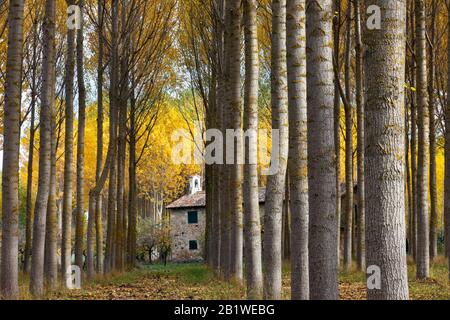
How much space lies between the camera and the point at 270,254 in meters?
8.34

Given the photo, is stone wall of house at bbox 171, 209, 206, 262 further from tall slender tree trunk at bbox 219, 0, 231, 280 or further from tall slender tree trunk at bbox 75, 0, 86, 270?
tall slender tree trunk at bbox 219, 0, 231, 280

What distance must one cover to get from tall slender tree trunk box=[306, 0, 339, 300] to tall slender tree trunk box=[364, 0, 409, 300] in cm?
135

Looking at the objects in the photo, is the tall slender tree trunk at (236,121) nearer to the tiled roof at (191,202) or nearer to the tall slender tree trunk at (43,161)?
the tall slender tree trunk at (43,161)

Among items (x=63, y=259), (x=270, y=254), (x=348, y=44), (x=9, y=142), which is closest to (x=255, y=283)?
(x=270, y=254)

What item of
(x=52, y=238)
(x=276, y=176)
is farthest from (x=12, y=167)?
(x=276, y=176)

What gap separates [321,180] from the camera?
19.5 feet

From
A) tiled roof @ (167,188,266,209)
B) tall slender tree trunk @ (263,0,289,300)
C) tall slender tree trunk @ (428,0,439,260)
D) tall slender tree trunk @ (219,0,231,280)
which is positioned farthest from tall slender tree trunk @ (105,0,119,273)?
tiled roof @ (167,188,266,209)

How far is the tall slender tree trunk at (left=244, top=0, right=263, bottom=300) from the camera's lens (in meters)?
9.49

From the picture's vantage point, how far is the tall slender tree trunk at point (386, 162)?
14.3 ft

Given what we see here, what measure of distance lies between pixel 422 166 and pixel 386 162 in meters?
8.47

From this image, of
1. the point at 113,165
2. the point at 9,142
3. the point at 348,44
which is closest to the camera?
the point at 9,142

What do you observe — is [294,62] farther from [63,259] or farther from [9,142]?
[63,259]

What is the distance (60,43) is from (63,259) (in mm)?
8311

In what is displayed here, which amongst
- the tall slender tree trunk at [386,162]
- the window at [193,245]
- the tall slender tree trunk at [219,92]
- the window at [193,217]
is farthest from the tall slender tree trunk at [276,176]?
the window at [193,217]
